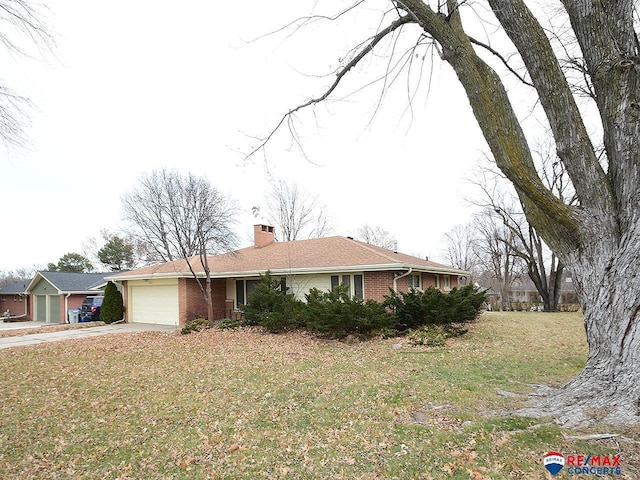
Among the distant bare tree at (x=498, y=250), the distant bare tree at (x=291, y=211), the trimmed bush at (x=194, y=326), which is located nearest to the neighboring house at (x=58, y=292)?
the trimmed bush at (x=194, y=326)

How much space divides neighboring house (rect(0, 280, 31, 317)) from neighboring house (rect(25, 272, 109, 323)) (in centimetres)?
116

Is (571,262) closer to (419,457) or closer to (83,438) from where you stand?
(419,457)

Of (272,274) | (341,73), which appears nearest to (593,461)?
(341,73)

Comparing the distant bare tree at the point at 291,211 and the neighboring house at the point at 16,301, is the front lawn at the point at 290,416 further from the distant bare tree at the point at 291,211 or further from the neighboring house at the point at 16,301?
the distant bare tree at the point at 291,211

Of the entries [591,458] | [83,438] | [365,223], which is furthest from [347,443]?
[365,223]

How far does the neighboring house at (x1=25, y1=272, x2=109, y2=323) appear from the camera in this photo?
23.2 m

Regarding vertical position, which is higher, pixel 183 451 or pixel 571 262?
pixel 571 262

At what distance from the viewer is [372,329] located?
36.6 feet

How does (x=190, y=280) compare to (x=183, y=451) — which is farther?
(x=190, y=280)

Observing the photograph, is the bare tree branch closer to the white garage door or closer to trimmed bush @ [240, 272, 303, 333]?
trimmed bush @ [240, 272, 303, 333]

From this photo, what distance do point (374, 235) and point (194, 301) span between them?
30.5 meters

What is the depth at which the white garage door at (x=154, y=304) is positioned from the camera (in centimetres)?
1744

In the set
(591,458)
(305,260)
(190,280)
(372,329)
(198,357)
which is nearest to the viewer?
(591,458)

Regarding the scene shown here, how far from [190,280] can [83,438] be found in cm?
1294
